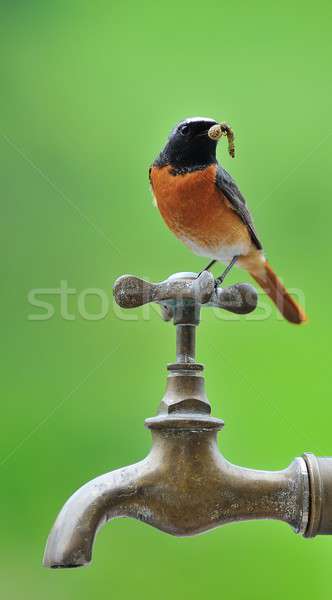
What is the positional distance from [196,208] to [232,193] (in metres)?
0.11

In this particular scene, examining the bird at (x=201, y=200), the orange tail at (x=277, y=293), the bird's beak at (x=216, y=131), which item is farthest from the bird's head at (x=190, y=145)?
the orange tail at (x=277, y=293)

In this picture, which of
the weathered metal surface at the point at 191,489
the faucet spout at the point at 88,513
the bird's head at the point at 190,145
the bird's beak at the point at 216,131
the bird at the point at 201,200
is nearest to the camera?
the faucet spout at the point at 88,513

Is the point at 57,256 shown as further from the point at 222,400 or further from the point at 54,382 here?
the point at 222,400

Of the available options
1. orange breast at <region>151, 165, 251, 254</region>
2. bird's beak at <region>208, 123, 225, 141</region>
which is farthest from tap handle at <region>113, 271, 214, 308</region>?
orange breast at <region>151, 165, 251, 254</region>

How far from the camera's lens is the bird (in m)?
2.23

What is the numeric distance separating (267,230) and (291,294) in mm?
381

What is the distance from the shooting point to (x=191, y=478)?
1.65 meters

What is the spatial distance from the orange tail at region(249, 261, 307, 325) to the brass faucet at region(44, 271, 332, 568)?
650 millimetres

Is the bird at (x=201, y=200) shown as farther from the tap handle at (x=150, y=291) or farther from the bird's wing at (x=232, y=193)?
the tap handle at (x=150, y=291)

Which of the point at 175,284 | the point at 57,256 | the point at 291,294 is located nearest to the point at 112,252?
the point at 57,256

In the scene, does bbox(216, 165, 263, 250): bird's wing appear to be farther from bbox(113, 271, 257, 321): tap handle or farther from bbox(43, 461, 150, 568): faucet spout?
bbox(43, 461, 150, 568): faucet spout

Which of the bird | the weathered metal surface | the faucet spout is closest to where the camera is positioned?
the faucet spout

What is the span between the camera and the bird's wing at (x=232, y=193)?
229cm

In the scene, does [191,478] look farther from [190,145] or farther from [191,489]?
[190,145]
